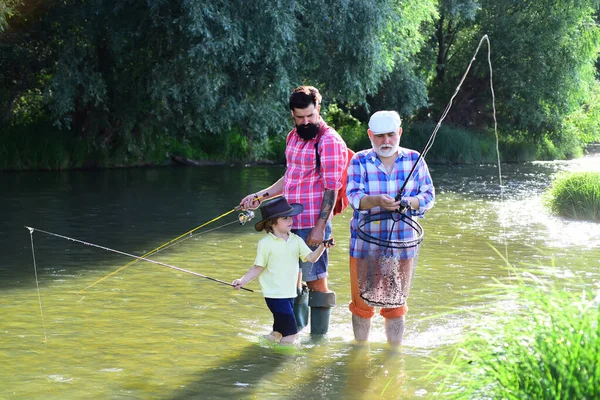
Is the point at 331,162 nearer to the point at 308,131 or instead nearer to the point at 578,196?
the point at 308,131

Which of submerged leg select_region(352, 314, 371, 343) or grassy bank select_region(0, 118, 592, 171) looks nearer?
submerged leg select_region(352, 314, 371, 343)

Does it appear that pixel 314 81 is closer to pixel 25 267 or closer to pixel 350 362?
pixel 25 267

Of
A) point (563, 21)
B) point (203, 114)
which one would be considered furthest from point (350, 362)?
point (563, 21)

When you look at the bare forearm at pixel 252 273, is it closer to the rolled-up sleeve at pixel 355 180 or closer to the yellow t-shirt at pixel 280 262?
the yellow t-shirt at pixel 280 262

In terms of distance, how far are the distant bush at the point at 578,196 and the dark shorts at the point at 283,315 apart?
9208 millimetres

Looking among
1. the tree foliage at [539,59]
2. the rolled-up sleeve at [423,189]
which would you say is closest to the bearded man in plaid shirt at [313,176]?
the rolled-up sleeve at [423,189]

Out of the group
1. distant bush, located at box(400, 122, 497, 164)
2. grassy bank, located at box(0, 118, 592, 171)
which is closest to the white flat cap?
grassy bank, located at box(0, 118, 592, 171)

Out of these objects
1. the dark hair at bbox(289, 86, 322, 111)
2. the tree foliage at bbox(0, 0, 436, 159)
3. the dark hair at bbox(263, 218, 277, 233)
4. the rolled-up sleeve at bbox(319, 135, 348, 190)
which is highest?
the tree foliage at bbox(0, 0, 436, 159)

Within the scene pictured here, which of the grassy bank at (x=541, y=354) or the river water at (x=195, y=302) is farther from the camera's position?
the river water at (x=195, y=302)

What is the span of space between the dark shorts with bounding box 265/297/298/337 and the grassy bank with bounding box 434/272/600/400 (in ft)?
8.00

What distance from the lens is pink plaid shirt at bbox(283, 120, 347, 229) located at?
6.23 metres

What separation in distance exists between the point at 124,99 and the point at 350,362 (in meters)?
18.0

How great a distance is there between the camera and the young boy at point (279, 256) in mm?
6137

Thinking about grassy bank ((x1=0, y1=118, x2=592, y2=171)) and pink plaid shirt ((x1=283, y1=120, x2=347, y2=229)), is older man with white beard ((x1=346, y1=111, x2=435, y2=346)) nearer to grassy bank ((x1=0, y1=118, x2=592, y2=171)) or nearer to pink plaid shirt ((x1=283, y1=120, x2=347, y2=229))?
pink plaid shirt ((x1=283, y1=120, x2=347, y2=229))
